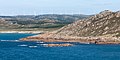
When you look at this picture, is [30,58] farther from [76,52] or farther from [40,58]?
[76,52]

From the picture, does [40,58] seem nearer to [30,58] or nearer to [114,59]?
[30,58]

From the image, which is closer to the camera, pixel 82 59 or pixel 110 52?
pixel 82 59

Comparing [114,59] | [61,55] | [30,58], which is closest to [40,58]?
[30,58]

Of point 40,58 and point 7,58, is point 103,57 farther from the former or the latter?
point 7,58

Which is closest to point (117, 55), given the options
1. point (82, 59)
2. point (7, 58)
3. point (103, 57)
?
point (103, 57)

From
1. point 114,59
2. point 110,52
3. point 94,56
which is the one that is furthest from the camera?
point 110,52

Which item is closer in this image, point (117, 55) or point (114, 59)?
point (114, 59)

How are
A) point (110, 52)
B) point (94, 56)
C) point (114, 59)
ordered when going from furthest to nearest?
1. point (110, 52)
2. point (94, 56)
3. point (114, 59)
